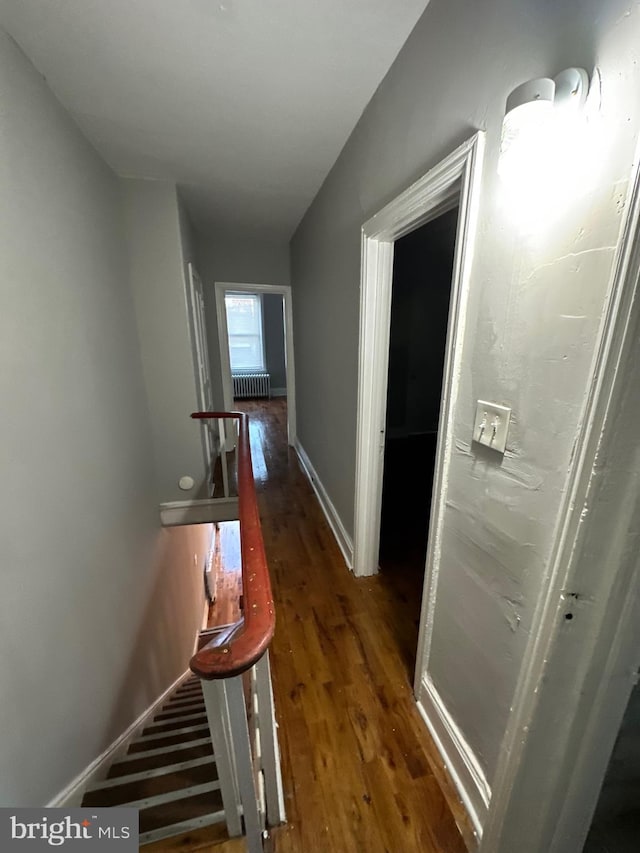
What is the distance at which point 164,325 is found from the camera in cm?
247

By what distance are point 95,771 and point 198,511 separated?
167 cm

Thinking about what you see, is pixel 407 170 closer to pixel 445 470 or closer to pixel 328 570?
pixel 445 470

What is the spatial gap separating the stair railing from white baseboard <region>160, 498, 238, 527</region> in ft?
6.41

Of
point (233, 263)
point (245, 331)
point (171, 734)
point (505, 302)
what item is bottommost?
point (171, 734)

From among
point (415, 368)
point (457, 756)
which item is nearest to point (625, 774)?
point (457, 756)

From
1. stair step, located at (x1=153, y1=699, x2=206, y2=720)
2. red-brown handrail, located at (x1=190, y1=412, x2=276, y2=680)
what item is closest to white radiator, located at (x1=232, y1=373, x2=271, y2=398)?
stair step, located at (x1=153, y1=699, x2=206, y2=720)

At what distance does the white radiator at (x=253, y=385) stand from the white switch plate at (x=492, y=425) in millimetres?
7080

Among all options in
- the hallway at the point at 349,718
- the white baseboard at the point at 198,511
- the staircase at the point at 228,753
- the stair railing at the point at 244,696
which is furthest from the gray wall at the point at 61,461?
the hallway at the point at 349,718

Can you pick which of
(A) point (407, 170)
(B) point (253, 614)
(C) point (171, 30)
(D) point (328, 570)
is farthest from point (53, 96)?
(D) point (328, 570)

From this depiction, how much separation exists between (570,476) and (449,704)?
3.37 ft

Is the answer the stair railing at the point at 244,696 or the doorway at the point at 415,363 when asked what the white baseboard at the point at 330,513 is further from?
the stair railing at the point at 244,696

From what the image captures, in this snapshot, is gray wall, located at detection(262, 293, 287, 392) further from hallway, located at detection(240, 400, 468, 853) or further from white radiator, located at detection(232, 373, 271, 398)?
hallway, located at detection(240, 400, 468, 853)

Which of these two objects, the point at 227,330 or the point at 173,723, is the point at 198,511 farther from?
the point at 227,330

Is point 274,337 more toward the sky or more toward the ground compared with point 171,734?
more toward the sky
